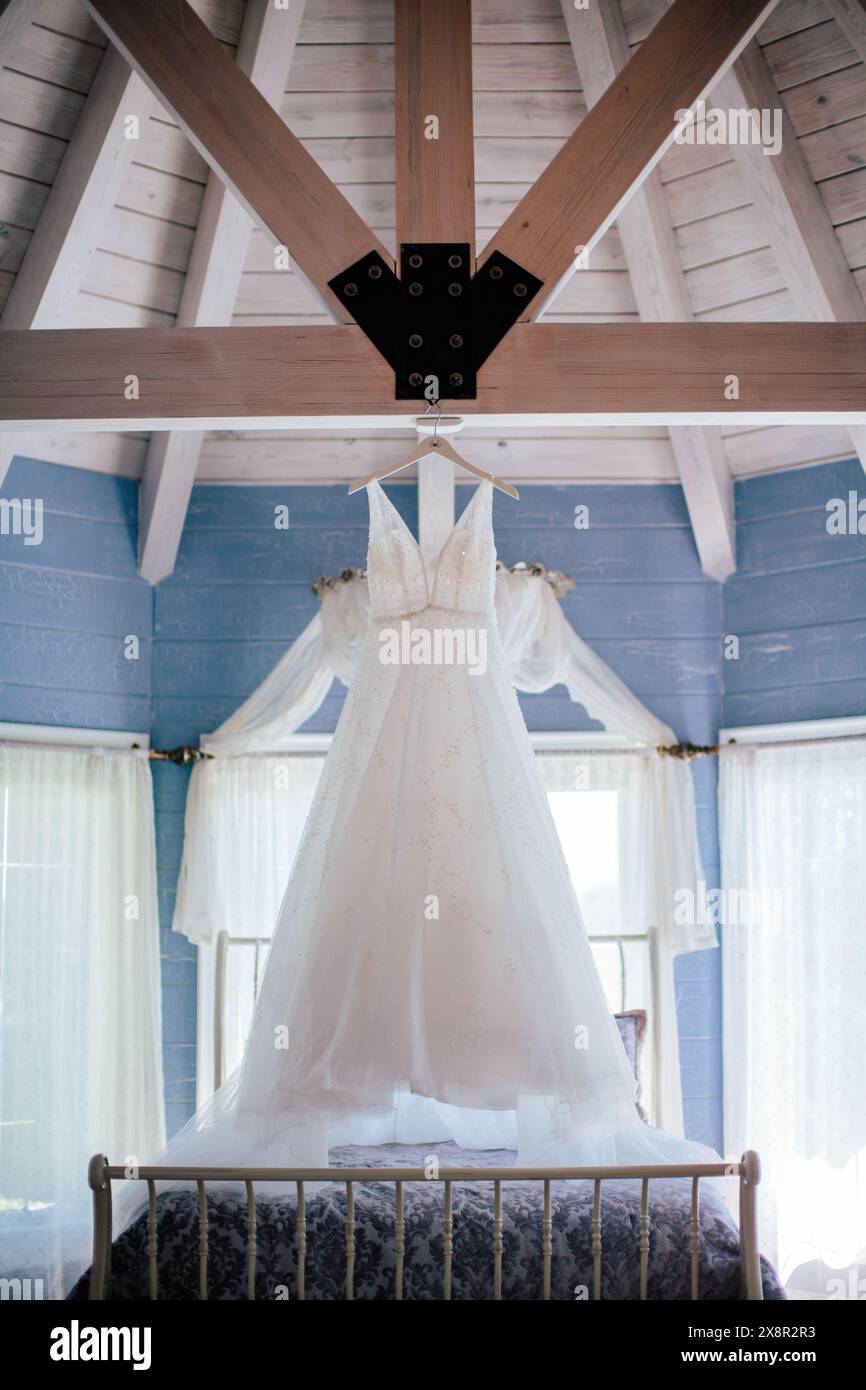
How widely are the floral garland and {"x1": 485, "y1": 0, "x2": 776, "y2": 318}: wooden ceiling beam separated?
1922 millimetres

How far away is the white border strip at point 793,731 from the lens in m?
4.78

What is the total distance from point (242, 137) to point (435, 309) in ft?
1.98

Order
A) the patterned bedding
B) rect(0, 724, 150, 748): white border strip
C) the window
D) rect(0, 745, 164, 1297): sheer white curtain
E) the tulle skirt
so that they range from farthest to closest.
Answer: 1. the window
2. rect(0, 724, 150, 748): white border strip
3. rect(0, 745, 164, 1297): sheer white curtain
4. the patterned bedding
5. the tulle skirt

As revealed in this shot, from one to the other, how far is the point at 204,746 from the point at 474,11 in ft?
8.67

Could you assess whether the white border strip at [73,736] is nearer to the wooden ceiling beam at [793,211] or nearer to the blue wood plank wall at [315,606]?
the blue wood plank wall at [315,606]

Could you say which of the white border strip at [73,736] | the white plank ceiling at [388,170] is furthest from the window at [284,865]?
the white plank ceiling at [388,170]

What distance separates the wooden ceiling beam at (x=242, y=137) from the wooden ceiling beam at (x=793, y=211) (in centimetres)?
148

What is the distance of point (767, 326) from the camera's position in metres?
3.09

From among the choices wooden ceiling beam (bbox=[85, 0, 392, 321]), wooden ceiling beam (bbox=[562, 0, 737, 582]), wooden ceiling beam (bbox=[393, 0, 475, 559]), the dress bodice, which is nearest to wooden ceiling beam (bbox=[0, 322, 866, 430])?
wooden ceiling beam (bbox=[85, 0, 392, 321])

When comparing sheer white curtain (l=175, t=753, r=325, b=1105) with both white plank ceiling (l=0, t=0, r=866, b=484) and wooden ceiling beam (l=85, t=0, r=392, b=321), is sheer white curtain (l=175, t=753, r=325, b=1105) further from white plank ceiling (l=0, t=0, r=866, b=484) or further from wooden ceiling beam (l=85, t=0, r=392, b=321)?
wooden ceiling beam (l=85, t=0, r=392, b=321)

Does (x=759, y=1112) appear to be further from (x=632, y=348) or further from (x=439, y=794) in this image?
(x=632, y=348)

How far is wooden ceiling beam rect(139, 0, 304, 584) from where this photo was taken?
12.8ft

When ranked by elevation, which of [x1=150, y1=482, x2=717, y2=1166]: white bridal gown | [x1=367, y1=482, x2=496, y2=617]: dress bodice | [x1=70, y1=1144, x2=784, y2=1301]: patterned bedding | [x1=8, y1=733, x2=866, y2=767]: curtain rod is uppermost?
[x1=367, y1=482, x2=496, y2=617]: dress bodice

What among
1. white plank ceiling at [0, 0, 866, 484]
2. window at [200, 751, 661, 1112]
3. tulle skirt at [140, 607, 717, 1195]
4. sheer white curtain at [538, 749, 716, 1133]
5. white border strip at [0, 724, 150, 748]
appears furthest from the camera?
window at [200, 751, 661, 1112]
